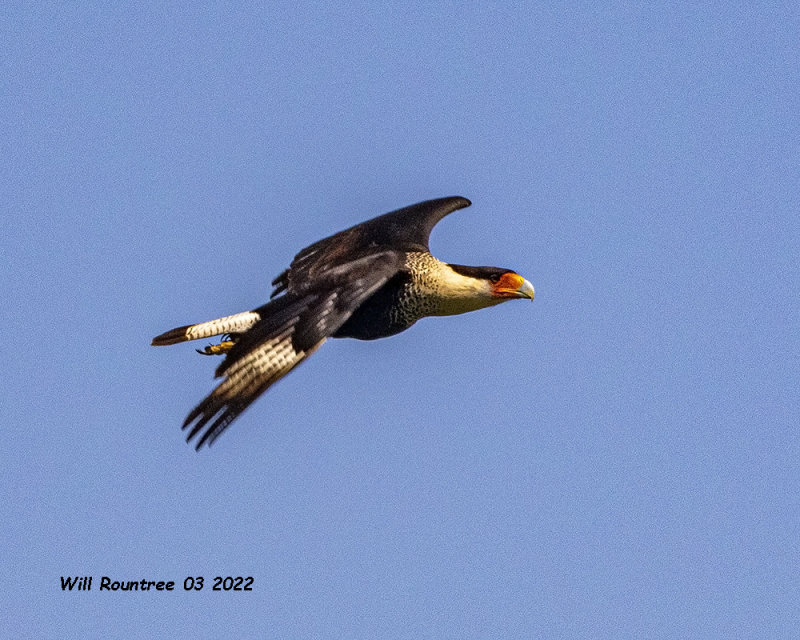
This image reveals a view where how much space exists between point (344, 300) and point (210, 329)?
186 centimetres

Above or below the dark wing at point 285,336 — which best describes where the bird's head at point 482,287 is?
above

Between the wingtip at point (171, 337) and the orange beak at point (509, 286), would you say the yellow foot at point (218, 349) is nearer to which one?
the wingtip at point (171, 337)

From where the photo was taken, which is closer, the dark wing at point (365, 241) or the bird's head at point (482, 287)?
the bird's head at point (482, 287)

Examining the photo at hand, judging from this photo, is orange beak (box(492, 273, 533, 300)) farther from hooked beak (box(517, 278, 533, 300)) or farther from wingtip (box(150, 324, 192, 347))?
wingtip (box(150, 324, 192, 347))

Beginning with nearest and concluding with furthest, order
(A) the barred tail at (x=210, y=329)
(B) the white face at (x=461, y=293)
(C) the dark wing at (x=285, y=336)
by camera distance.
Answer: (C) the dark wing at (x=285, y=336), (A) the barred tail at (x=210, y=329), (B) the white face at (x=461, y=293)

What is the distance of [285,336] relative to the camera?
8.64m

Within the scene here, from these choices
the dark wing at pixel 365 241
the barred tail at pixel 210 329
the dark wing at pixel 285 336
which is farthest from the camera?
the dark wing at pixel 365 241

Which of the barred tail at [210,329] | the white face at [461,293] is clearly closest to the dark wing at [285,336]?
the barred tail at [210,329]

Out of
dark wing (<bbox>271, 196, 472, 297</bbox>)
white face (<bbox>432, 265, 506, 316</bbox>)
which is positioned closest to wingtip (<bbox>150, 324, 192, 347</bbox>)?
dark wing (<bbox>271, 196, 472, 297</bbox>)

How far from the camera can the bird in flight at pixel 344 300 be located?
27.1 ft

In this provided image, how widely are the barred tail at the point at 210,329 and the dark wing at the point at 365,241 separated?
45cm

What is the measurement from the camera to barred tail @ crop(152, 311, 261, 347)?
33.3ft

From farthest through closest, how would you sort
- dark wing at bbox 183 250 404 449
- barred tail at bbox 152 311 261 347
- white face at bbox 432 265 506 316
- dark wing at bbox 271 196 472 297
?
dark wing at bbox 271 196 472 297
white face at bbox 432 265 506 316
barred tail at bbox 152 311 261 347
dark wing at bbox 183 250 404 449

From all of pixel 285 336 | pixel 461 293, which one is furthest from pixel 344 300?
pixel 461 293
